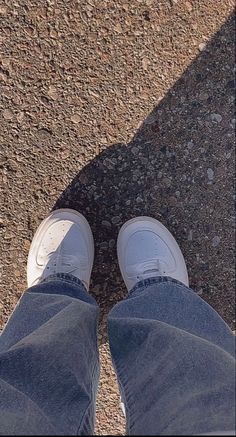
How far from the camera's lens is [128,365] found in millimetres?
1418

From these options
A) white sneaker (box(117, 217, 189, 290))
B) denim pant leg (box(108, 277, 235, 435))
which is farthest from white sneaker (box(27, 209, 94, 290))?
denim pant leg (box(108, 277, 235, 435))

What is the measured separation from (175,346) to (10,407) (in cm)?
45

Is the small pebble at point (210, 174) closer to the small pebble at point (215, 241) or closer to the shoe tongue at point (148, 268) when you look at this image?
the small pebble at point (215, 241)

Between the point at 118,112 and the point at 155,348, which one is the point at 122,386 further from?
the point at 118,112

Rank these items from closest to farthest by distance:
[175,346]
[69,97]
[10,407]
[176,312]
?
1. [10,407]
2. [175,346]
3. [176,312]
4. [69,97]

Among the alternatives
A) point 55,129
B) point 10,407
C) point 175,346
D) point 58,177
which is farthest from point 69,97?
point 10,407

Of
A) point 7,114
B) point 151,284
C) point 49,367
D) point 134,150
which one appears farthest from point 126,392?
point 7,114

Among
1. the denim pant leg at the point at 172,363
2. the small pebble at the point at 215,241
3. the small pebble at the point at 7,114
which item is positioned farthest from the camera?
the small pebble at the point at 215,241

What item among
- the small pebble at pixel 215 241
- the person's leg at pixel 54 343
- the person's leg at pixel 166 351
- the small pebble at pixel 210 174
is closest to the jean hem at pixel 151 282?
the person's leg at pixel 166 351

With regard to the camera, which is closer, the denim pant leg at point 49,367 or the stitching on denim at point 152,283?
the denim pant leg at point 49,367

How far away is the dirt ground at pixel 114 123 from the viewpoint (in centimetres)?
177

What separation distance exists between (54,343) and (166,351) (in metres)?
0.30

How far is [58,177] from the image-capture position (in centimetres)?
183

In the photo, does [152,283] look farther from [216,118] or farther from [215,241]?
[216,118]
